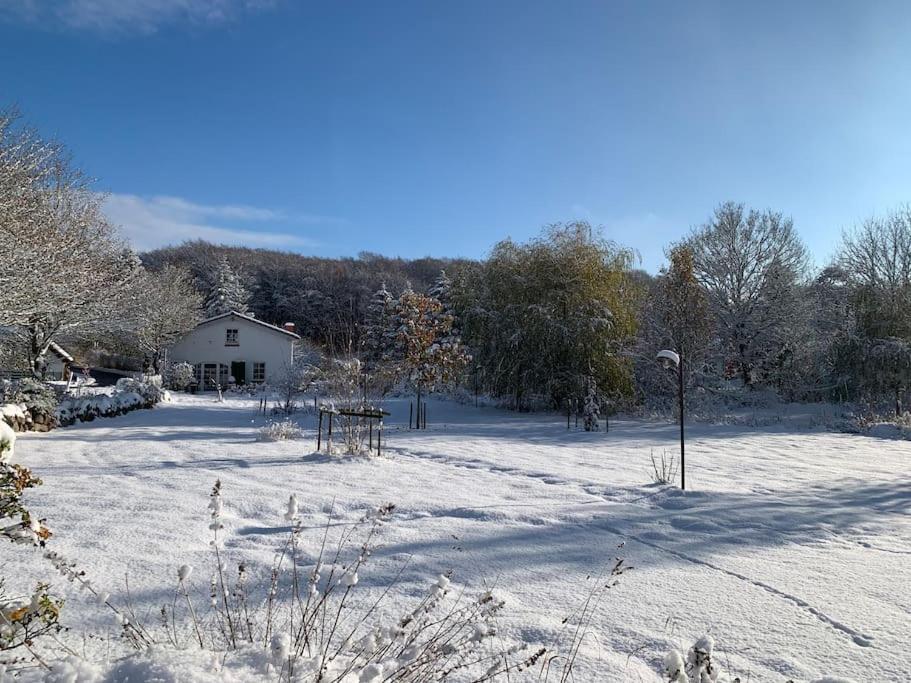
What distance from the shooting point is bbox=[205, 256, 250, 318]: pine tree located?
140 feet

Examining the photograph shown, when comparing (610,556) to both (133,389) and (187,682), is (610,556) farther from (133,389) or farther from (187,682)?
(133,389)

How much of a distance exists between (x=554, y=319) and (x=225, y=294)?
33806 mm

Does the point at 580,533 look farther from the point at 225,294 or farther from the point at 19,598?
the point at 225,294

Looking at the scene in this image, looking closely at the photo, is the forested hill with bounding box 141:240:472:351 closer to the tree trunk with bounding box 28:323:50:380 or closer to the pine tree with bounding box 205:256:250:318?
the pine tree with bounding box 205:256:250:318

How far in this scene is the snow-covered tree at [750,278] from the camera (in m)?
20.7

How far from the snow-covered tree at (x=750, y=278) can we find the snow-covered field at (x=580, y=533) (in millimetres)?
12388

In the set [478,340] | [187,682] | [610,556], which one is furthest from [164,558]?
[478,340]

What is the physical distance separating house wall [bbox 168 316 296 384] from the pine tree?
37.2ft

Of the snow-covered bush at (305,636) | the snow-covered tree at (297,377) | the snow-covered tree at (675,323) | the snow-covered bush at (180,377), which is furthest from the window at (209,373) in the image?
the snow-covered bush at (305,636)

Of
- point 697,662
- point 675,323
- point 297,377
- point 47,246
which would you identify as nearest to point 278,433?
point 47,246

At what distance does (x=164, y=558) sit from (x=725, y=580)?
356 centimetres

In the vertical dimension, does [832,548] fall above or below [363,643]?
below

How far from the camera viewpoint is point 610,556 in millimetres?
3998

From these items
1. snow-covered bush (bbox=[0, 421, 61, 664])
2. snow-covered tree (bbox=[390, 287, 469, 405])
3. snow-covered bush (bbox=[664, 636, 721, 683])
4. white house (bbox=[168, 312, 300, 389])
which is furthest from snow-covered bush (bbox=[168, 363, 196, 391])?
snow-covered bush (bbox=[664, 636, 721, 683])
